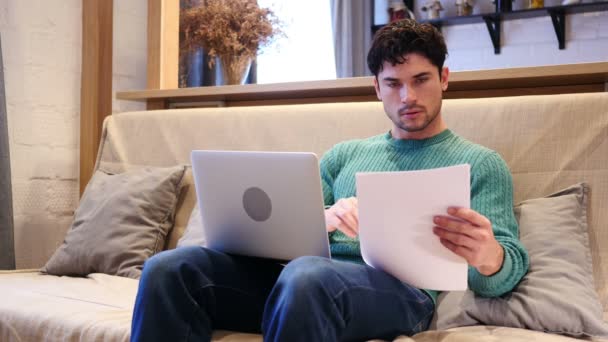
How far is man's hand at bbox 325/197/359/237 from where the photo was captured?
135 cm

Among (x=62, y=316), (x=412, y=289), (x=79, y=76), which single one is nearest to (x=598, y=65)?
(x=412, y=289)

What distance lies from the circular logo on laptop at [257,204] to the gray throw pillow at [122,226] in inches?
28.1

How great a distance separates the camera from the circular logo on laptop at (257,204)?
133cm

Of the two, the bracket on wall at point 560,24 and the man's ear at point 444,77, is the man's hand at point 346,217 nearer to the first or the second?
the man's ear at point 444,77

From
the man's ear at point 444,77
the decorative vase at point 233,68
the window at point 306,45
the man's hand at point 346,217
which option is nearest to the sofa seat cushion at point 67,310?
the man's hand at point 346,217

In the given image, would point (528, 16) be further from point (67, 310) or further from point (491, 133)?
point (67, 310)

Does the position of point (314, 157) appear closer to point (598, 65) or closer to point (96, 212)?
point (598, 65)

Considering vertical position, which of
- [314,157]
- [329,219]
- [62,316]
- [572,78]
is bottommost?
[62,316]

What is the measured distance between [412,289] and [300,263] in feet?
0.76

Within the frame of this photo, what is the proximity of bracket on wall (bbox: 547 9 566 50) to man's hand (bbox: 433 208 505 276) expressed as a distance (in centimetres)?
289

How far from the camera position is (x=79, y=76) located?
267 cm

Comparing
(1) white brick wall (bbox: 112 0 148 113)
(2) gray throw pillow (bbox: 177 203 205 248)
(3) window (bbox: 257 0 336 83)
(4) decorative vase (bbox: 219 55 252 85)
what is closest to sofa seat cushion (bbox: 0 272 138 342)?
(2) gray throw pillow (bbox: 177 203 205 248)

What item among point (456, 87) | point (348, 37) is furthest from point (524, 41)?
point (456, 87)

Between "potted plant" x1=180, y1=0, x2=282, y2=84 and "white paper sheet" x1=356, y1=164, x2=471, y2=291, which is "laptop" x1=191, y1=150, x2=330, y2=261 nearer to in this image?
"white paper sheet" x1=356, y1=164, x2=471, y2=291
